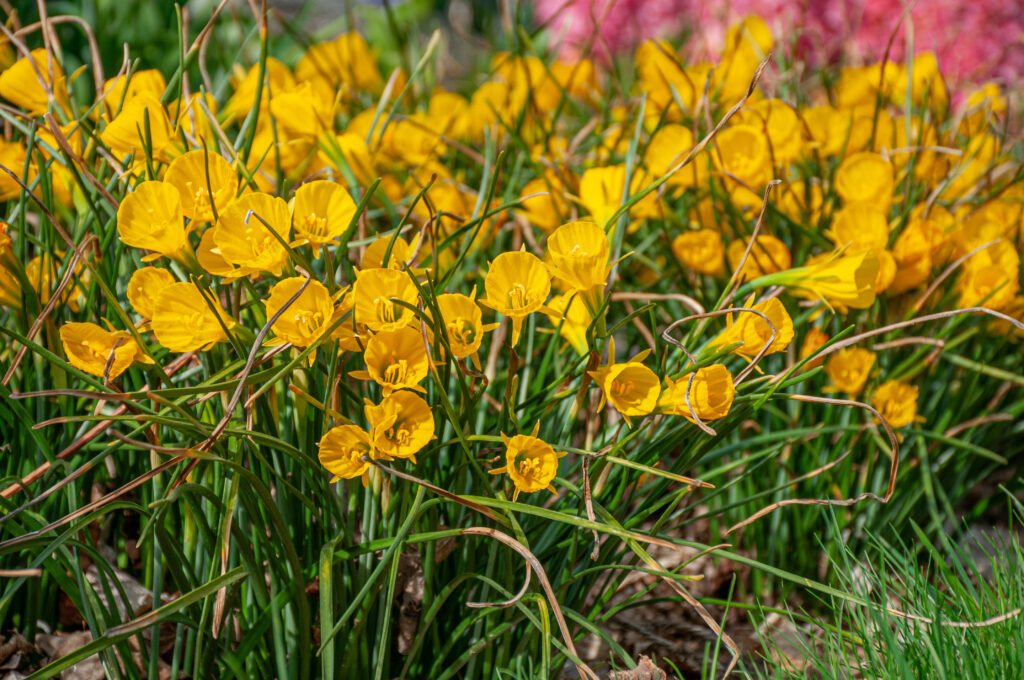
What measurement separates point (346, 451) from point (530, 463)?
185 mm

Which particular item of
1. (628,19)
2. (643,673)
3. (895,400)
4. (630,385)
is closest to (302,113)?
(630,385)

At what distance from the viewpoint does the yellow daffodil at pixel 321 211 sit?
86 centimetres

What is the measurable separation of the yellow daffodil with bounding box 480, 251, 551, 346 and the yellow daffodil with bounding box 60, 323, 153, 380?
363 mm

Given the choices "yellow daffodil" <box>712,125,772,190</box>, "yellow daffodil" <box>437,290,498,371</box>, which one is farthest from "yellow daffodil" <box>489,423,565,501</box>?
"yellow daffodil" <box>712,125,772,190</box>

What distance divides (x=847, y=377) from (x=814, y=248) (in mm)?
402

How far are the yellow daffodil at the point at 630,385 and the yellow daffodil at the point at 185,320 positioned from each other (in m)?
0.39

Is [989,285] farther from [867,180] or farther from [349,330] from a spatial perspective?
[349,330]

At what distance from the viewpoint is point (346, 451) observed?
834mm

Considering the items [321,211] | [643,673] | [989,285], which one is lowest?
[643,673]

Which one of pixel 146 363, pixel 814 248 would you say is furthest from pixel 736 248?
pixel 146 363

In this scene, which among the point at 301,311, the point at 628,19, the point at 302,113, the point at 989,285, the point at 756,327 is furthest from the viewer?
the point at 628,19

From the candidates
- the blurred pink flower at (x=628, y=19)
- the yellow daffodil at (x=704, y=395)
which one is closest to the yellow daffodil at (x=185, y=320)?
the yellow daffodil at (x=704, y=395)

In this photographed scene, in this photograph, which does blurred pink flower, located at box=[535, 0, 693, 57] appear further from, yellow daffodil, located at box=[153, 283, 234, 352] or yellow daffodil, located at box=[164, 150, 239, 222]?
yellow daffodil, located at box=[153, 283, 234, 352]

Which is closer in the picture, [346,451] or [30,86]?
[346,451]
